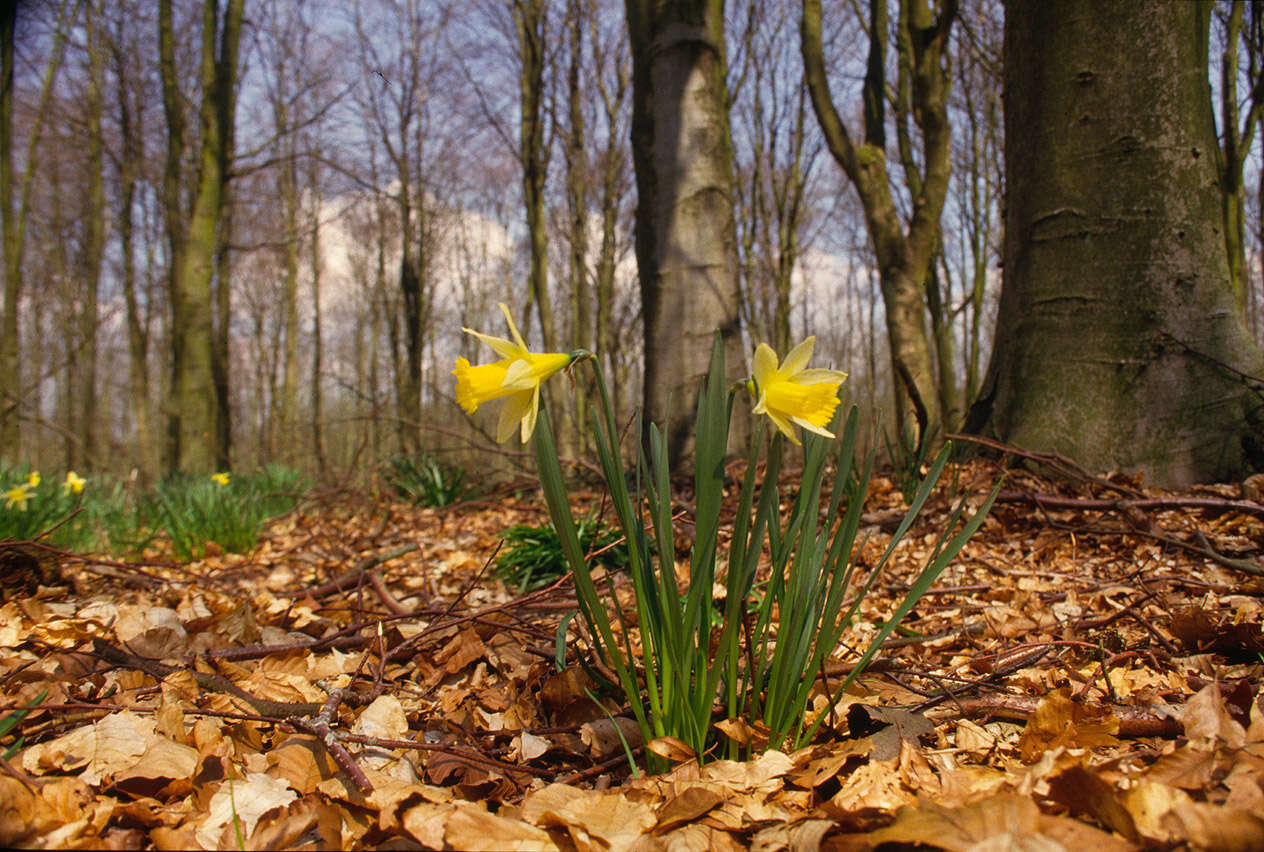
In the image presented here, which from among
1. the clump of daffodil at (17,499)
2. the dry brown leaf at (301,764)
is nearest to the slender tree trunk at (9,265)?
the clump of daffodil at (17,499)

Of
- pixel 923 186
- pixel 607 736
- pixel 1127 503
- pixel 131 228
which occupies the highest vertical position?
pixel 131 228

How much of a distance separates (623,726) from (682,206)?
3.41m

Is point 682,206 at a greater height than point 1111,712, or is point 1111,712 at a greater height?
point 682,206

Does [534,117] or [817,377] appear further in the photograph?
[534,117]

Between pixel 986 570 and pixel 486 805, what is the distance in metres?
1.93

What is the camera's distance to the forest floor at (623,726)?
905mm

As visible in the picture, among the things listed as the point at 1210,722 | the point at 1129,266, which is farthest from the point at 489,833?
the point at 1129,266

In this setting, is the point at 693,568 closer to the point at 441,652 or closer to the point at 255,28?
the point at 441,652

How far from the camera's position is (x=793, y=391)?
97 centimetres

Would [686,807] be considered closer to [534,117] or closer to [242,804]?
[242,804]

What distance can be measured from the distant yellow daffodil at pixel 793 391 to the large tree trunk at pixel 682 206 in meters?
2.93

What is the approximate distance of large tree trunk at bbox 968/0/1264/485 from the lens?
2.67 meters

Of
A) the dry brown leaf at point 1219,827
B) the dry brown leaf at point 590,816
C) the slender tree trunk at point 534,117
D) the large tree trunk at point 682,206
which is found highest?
the slender tree trunk at point 534,117

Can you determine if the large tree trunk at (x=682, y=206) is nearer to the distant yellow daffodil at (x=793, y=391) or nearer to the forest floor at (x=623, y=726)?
the forest floor at (x=623, y=726)
